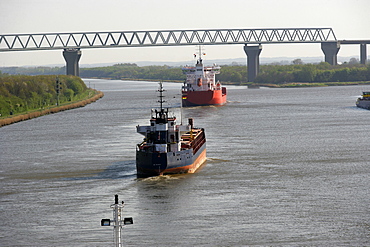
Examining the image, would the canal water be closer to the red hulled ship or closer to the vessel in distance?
the vessel in distance

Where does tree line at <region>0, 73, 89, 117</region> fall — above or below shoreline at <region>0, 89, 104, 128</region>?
above

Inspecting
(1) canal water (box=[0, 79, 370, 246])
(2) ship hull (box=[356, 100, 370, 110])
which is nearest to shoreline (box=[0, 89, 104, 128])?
(1) canal water (box=[0, 79, 370, 246])

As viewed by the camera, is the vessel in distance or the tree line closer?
the tree line

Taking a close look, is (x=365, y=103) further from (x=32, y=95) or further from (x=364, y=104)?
(x=32, y=95)

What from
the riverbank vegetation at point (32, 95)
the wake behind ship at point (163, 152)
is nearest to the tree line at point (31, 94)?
the riverbank vegetation at point (32, 95)

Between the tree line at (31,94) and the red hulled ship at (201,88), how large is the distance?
2516 cm

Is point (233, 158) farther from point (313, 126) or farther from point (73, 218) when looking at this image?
point (313, 126)

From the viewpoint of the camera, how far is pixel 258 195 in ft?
137

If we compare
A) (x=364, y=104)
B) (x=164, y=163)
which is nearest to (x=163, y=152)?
(x=164, y=163)

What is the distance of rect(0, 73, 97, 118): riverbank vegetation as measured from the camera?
116062mm

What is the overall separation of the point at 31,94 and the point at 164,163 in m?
92.4

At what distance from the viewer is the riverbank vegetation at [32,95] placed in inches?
4569

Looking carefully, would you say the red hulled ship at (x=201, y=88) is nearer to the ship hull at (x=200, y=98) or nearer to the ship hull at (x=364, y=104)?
the ship hull at (x=200, y=98)

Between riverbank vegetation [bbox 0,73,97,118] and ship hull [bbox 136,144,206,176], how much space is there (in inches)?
2446
